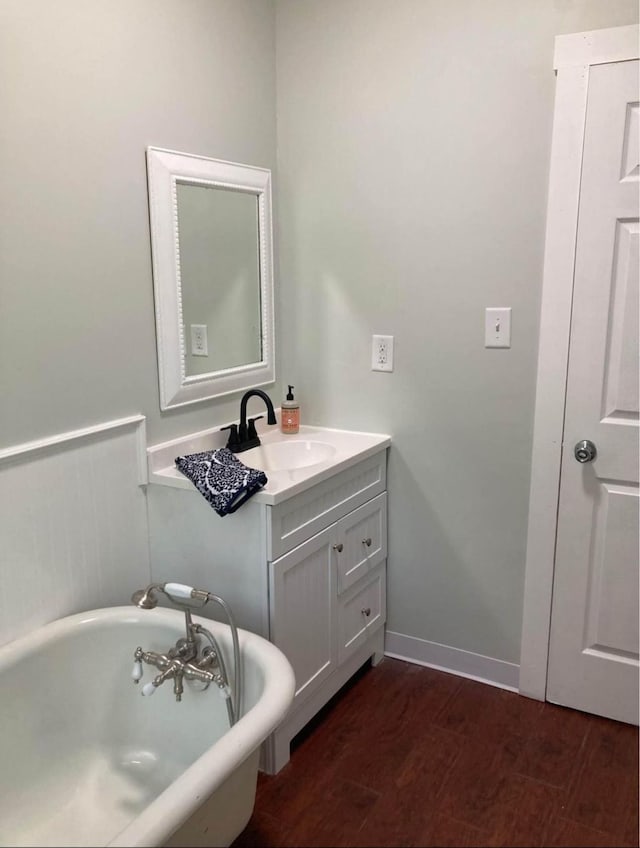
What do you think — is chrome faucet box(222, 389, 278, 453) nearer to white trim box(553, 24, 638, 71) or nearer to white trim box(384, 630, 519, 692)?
white trim box(384, 630, 519, 692)

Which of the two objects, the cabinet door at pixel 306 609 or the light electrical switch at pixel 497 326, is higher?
the light electrical switch at pixel 497 326

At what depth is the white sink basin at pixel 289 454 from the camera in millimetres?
2418

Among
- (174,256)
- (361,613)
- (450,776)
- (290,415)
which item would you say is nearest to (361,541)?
(361,613)

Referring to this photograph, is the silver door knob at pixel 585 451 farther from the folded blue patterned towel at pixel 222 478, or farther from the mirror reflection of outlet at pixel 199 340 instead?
the mirror reflection of outlet at pixel 199 340

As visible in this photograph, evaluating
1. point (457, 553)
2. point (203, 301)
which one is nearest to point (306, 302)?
point (203, 301)

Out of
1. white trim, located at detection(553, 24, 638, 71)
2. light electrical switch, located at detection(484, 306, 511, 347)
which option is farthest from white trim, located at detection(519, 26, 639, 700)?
light electrical switch, located at detection(484, 306, 511, 347)

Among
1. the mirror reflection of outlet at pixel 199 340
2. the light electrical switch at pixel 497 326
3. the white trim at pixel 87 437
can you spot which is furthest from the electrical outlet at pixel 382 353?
the white trim at pixel 87 437

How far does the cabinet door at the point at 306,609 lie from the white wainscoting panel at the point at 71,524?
0.48 metres

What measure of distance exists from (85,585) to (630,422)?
5.48 ft

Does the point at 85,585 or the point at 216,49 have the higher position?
the point at 216,49

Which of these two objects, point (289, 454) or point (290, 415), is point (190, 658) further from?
point (290, 415)

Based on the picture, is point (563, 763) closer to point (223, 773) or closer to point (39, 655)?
point (223, 773)

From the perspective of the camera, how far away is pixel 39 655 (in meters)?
1.80

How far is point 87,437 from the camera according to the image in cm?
197
